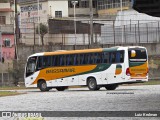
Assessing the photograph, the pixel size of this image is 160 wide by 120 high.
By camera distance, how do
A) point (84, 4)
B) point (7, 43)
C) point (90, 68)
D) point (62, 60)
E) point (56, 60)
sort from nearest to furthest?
point (90, 68), point (62, 60), point (56, 60), point (7, 43), point (84, 4)

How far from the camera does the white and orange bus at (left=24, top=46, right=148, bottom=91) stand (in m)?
42.4

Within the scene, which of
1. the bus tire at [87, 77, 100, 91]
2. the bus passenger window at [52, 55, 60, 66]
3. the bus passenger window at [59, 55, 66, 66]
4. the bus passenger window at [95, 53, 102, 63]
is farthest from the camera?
the bus passenger window at [52, 55, 60, 66]

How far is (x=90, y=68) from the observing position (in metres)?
43.5

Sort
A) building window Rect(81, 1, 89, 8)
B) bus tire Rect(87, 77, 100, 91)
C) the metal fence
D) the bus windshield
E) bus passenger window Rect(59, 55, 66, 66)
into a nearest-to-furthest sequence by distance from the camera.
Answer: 1. bus tire Rect(87, 77, 100, 91)
2. bus passenger window Rect(59, 55, 66, 66)
3. the bus windshield
4. the metal fence
5. building window Rect(81, 1, 89, 8)

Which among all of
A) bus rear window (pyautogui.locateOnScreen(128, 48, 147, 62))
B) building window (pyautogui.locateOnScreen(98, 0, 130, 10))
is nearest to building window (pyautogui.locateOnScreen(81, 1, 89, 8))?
building window (pyautogui.locateOnScreen(98, 0, 130, 10))

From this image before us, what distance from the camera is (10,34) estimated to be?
8831cm

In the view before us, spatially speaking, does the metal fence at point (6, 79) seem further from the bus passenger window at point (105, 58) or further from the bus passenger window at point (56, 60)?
the bus passenger window at point (105, 58)

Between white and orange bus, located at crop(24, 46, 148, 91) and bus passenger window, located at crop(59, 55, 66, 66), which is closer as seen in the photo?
white and orange bus, located at crop(24, 46, 148, 91)

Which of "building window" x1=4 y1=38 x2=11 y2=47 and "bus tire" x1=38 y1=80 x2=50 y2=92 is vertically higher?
"building window" x1=4 y1=38 x2=11 y2=47

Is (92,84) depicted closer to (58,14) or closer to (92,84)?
(92,84)

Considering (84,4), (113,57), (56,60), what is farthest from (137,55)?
(84,4)

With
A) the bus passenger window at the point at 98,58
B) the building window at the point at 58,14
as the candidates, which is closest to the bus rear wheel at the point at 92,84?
the bus passenger window at the point at 98,58

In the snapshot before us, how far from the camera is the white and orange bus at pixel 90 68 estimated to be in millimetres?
42375

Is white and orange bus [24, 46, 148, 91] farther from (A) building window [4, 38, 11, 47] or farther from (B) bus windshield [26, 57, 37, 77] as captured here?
(A) building window [4, 38, 11, 47]
